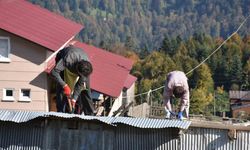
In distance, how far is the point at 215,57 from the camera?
351 feet

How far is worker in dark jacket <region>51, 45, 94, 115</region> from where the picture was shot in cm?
1141

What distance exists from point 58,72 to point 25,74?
889cm

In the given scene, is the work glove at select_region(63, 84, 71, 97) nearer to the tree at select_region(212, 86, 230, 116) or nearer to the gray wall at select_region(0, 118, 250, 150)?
the gray wall at select_region(0, 118, 250, 150)

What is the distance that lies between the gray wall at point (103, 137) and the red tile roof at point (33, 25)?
8.45m

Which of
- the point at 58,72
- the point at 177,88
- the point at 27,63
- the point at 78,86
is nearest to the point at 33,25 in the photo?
the point at 27,63

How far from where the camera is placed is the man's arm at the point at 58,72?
Result: 11414 mm

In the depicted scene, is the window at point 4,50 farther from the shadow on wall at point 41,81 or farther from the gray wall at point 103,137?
the gray wall at point 103,137

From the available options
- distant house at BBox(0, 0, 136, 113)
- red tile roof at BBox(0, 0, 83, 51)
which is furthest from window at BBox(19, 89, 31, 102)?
red tile roof at BBox(0, 0, 83, 51)

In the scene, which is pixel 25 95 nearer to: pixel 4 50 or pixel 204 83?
pixel 4 50

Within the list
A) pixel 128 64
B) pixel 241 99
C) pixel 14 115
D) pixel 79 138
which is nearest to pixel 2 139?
pixel 14 115

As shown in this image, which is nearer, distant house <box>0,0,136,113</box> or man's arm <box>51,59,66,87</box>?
man's arm <box>51,59,66,87</box>

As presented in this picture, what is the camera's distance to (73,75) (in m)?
11.8

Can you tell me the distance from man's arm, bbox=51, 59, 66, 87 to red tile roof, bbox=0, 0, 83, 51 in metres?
7.25

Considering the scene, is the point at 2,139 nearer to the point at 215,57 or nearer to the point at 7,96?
the point at 7,96
